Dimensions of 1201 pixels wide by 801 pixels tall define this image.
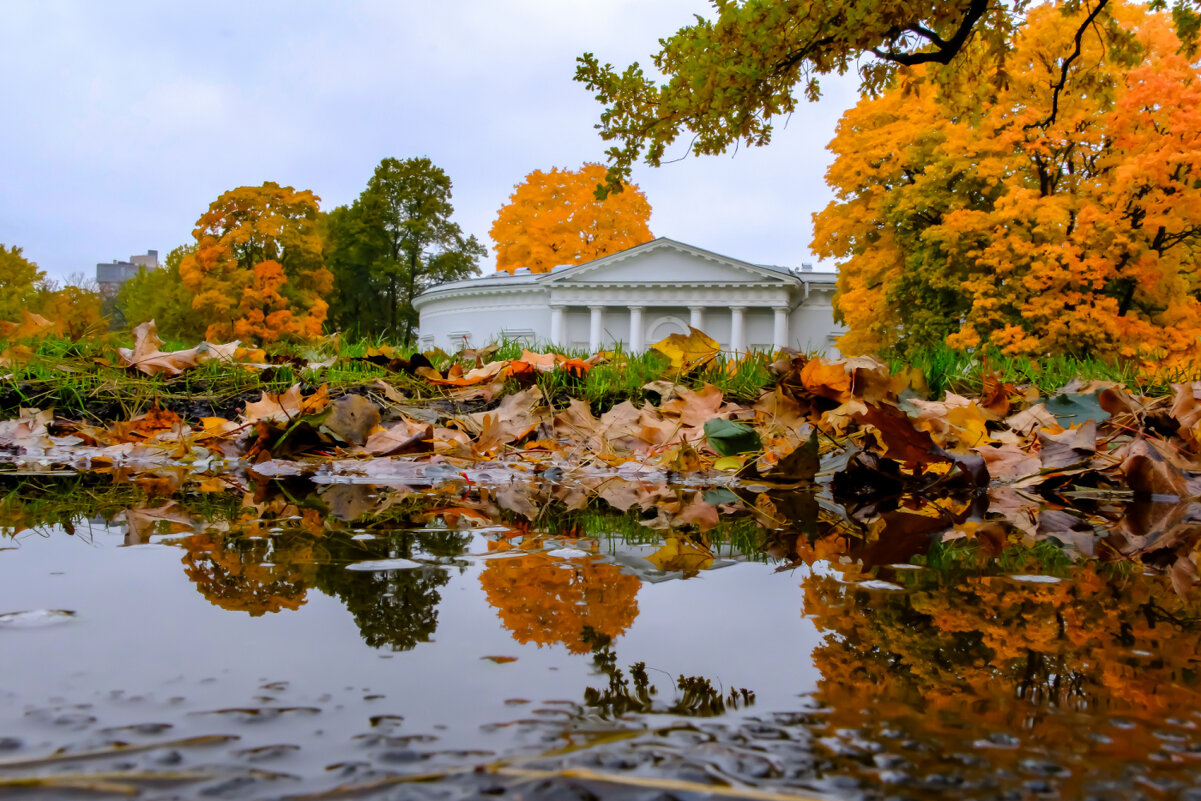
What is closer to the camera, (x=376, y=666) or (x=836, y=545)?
(x=376, y=666)

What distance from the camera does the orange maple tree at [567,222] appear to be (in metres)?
37.7

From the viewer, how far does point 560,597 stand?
28.6 inches

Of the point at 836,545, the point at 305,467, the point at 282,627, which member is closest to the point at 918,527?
the point at 836,545

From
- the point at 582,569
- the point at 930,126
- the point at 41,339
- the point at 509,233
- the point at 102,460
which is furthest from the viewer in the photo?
the point at 509,233

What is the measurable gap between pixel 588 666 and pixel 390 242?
36.9 meters

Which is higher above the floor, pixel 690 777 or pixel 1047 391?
pixel 1047 391

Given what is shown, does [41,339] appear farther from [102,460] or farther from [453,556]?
[453,556]

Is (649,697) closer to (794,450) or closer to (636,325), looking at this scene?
(794,450)

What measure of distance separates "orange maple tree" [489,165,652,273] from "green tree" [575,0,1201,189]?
3252cm

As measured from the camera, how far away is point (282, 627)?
599mm

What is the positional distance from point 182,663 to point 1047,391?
3.09 m

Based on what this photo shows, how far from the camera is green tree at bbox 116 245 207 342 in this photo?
96.3 ft

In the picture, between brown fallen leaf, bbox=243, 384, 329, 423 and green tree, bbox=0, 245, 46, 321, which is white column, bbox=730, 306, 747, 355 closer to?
green tree, bbox=0, 245, 46, 321

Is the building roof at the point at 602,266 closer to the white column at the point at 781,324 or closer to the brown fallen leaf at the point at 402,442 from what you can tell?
the white column at the point at 781,324
